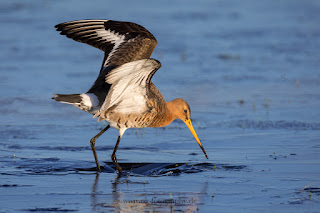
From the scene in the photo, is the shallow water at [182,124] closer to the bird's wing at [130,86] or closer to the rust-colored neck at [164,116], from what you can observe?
the rust-colored neck at [164,116]

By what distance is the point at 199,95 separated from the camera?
10805mm

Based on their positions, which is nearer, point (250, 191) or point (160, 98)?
point (250, 191)

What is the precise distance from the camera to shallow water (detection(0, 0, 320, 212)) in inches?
232

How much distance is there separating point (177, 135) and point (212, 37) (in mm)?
7536

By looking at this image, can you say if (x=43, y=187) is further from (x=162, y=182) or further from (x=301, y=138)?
(x=301, y=138)

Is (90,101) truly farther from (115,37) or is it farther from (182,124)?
(182,124)

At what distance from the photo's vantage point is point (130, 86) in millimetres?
7078

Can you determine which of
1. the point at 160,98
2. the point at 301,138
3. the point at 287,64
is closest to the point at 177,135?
the point at 160,98

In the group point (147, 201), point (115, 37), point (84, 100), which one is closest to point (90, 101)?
point (84, 100)

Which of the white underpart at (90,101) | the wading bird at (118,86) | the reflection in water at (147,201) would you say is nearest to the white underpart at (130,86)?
the wading bird at (118,86)

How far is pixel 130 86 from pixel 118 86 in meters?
0.19

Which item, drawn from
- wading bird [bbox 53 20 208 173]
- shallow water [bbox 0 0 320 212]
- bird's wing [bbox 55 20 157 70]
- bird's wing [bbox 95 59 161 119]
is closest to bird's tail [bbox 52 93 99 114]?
wading bird [bbox 53 20 208 173]

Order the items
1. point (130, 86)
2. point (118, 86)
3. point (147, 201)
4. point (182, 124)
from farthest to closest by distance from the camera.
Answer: point (182, 124) < point (130, 86) < point (118, 86) < point (147, 201)

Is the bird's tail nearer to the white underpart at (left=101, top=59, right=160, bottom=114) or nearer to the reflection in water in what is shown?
the white underpart at (left=101, top=59, right=160, bottom=114)
